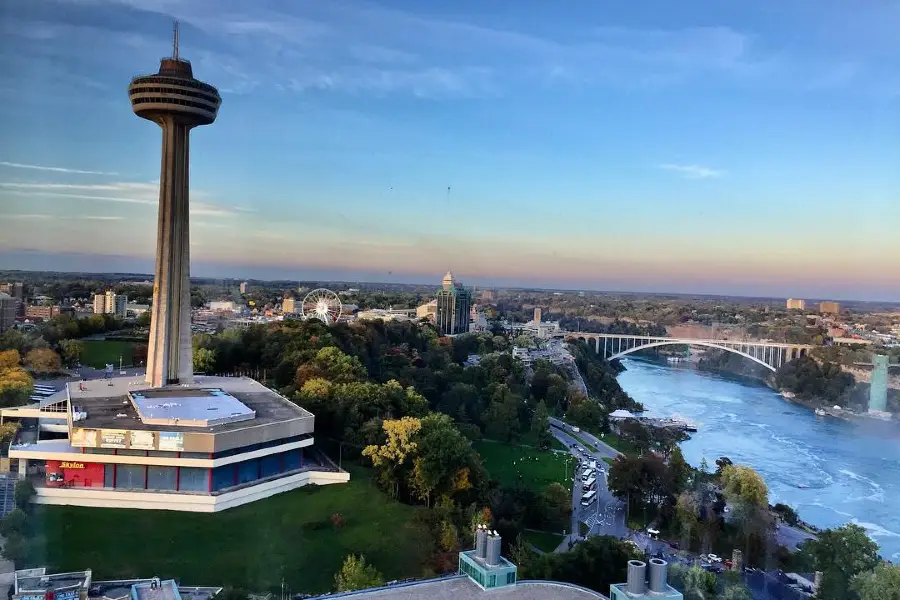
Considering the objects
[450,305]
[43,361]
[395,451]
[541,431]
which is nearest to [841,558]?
[395,451]

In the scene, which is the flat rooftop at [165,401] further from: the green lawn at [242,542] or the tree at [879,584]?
the tree at [879,584]

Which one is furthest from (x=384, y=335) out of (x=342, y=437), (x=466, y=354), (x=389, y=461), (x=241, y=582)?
(x=241, y=582)

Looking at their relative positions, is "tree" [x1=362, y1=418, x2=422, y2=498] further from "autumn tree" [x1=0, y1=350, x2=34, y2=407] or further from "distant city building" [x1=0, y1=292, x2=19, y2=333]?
"autumn tree" [x1=0, y1=350, x2=34, y2=407]

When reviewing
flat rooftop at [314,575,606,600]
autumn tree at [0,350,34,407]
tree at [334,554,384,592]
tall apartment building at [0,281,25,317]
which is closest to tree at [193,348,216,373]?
autumn tree at [0,350,34,407]

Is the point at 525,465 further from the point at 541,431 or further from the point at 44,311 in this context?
the point at 44,311

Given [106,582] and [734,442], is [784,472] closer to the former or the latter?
[734,442]

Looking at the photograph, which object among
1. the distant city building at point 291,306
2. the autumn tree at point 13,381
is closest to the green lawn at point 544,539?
the autumn tree at point 13,381
